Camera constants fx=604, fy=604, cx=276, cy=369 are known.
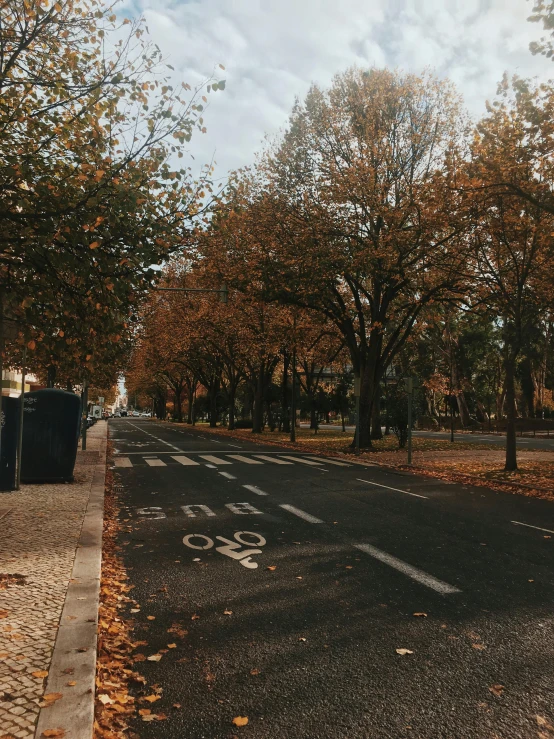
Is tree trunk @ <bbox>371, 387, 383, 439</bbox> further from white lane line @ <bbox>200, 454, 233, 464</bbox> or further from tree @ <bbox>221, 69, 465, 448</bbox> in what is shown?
white lane line @ <bbox>200, 454, 233, 464</bbox>

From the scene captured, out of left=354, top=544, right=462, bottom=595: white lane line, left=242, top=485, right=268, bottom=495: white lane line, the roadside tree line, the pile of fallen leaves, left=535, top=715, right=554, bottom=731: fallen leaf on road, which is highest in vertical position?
the roadside tree line

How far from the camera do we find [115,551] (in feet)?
24.0

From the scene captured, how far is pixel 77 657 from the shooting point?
12.8 feet

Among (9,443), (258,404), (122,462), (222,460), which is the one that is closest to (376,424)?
(258,404)

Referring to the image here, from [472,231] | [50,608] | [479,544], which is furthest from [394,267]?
[50,608]

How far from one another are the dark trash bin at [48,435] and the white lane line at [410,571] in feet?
26.6

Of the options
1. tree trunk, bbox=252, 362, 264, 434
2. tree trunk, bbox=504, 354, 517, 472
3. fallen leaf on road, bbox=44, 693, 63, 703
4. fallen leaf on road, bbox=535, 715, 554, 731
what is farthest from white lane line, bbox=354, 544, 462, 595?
tree trunk, bbox=252, 362, 264, 434

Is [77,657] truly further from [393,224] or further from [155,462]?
Answer: [393,224]

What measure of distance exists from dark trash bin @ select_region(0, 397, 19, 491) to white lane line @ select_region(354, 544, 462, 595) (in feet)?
23.0

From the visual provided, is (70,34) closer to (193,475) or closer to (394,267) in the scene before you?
(193,475)

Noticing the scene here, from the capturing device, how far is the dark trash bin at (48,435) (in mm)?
13078

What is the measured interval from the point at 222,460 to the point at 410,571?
1417cm

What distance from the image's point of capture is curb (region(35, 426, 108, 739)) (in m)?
3.12

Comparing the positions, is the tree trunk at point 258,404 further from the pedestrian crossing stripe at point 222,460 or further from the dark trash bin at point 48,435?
the dark trash bin at point 48,435
